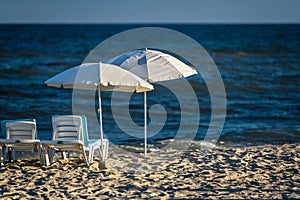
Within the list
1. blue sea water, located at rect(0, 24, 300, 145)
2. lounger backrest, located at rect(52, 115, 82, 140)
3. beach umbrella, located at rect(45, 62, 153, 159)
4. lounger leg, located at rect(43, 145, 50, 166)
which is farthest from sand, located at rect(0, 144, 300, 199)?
blue sea water, located at rect(0, 24, 300, 145)

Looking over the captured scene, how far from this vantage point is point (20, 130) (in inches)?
366

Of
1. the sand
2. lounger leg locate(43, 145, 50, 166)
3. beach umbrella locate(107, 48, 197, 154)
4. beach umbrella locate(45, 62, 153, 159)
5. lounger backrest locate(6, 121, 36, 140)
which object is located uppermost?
beach umbrella locate(107, 48, 197, 154)

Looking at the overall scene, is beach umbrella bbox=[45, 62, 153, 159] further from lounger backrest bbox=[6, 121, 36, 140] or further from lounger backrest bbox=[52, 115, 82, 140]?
lounger backrest bbox=[6, 121, 36, 140]

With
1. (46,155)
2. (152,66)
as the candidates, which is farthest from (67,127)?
(152,66)

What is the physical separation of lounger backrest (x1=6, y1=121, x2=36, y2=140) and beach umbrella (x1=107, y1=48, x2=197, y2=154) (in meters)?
2.01

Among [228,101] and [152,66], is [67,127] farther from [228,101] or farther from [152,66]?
[228,101]

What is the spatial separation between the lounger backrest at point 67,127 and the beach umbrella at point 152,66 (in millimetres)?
1394

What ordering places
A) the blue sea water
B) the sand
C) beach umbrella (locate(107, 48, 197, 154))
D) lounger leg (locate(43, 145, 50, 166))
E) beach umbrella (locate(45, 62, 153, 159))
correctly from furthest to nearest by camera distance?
the blue sea water
beach umbrella (locate(107, 48, 197, 154))
lounger leg (locate(43, 145, 50, 166))
beach umbrella (locate(45, 62, 153, 159))
the sand

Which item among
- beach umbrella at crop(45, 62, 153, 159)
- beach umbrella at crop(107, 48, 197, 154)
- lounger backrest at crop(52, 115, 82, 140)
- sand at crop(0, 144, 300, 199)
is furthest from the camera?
beach umbrella at crop(107, 48, 197, 154)

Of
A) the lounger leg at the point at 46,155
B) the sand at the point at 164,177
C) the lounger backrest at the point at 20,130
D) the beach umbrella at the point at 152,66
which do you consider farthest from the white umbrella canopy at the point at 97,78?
the sand at the point at 164,177

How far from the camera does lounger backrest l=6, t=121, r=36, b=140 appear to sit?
9.21 metres

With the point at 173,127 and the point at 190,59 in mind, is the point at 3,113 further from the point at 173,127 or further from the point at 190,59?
the point at 190,59

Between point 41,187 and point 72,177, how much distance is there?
680 millimetres

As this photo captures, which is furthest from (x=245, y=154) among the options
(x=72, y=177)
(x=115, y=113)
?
(x=115, y=113)
